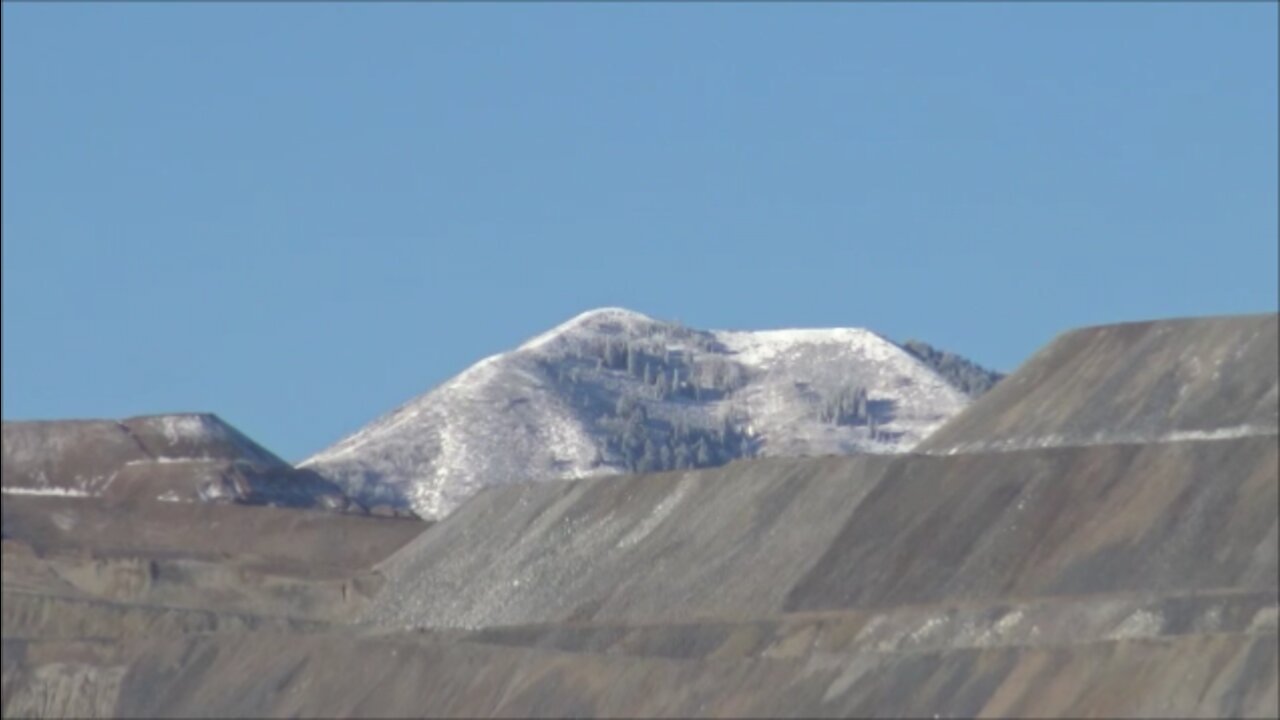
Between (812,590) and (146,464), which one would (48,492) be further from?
(812,590)

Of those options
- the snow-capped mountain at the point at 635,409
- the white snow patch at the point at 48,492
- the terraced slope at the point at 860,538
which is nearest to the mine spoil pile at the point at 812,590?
the terraced slope at the point at 860,538

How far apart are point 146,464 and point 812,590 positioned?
41.9 m

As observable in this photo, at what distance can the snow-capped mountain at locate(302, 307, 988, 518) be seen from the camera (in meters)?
157

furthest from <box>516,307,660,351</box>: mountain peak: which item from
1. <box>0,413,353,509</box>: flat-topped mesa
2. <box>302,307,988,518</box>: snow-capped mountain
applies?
<box>0,413,353,509</box>: flat-topped mesa

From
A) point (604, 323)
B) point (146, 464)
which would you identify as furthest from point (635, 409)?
point (146, 464)

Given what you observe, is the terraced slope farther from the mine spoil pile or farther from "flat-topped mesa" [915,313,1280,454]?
"flat-topped mesa" [915,313,1280,454]

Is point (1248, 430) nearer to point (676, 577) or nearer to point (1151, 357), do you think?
point (1151, 357)

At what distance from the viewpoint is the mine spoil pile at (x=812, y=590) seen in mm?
55719

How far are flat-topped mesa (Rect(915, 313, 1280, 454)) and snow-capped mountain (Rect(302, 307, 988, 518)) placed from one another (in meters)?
70.4

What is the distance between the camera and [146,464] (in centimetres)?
10588

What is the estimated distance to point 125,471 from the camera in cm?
10538

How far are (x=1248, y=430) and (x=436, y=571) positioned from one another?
72.6ft

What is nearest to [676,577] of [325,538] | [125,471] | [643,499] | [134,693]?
[643,499]

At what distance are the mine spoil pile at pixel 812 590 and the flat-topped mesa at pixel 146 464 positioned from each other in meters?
11.7
